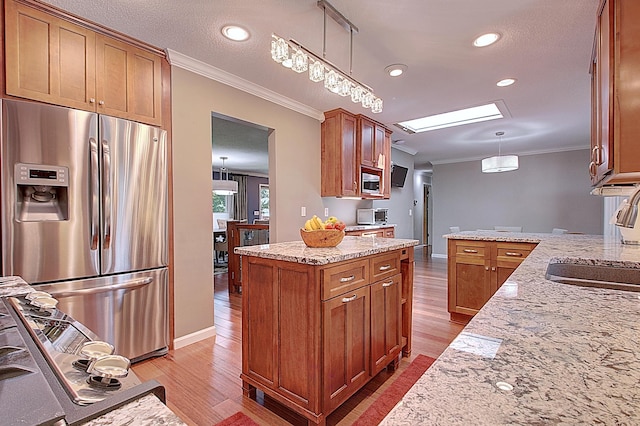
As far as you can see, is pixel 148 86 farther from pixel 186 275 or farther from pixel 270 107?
pixel 186 275

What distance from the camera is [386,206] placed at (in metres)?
6.23

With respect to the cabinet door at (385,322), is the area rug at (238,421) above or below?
below

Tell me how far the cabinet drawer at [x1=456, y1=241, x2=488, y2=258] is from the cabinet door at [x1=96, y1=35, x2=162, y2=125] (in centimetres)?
313

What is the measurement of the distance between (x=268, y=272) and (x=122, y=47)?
211 cm

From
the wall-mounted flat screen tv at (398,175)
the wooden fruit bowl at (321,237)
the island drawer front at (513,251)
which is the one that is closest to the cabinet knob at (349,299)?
the wooden fruit bowl at (321,237)

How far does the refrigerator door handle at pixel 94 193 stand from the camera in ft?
7.04

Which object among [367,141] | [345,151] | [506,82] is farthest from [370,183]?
[506,82]

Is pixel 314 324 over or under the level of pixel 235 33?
under

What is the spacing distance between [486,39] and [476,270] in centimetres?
211

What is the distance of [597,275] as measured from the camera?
1524 millimetres

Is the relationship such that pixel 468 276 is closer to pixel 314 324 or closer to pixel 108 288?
pixel 314 324

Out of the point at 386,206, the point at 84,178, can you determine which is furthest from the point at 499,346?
the point at 386,206

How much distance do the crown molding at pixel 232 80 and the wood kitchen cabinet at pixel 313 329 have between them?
1895 millimetres

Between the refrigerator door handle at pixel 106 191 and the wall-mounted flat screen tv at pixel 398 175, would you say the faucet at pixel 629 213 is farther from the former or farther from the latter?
the wall-mounted flat screen tv at pixel 398 175
